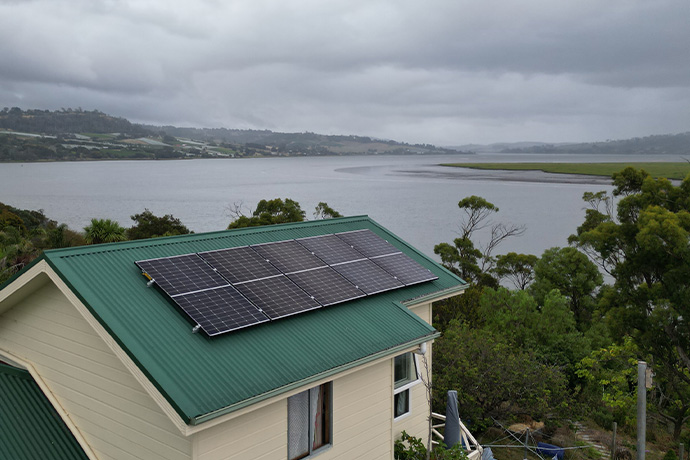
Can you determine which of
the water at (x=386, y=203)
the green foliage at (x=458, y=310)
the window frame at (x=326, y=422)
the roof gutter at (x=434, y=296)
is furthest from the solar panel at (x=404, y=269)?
the water at (x=386, y=203)

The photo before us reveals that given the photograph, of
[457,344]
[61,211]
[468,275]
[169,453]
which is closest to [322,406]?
[169,453]

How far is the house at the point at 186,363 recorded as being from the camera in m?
8.89

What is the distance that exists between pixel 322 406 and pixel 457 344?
39.7 ft

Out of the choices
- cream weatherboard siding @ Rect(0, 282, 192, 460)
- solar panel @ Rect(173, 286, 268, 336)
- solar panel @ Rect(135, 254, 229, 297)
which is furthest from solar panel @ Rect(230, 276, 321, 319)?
cream weatherboard siding @ Rect(0, 282, 192, 460)

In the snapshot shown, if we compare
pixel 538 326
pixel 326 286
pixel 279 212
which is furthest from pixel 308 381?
pixel 279 212

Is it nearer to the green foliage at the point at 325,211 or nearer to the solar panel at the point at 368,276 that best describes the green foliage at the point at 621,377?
the solar panel at the point at 368,276

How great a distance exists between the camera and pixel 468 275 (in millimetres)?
57438

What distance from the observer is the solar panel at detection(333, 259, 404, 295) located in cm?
1338

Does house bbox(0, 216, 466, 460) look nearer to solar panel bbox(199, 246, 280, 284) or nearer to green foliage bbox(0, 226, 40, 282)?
solar panel bbox(199, 246, 280, 284)

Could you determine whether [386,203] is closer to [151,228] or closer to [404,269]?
[151,228]

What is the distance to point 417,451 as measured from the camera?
1312cm

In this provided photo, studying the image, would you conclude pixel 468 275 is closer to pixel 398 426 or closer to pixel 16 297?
pixel 398 426

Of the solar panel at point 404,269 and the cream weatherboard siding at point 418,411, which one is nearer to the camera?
the cream weatherboard siding at point 418,411

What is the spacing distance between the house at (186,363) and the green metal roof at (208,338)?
0.03 m
